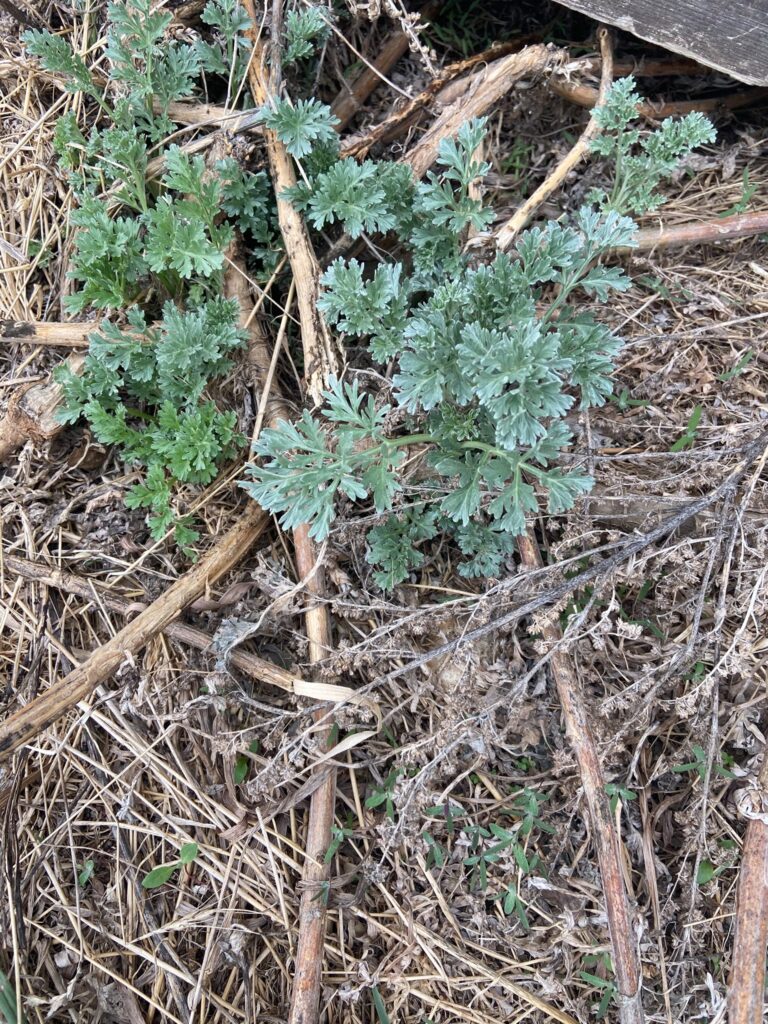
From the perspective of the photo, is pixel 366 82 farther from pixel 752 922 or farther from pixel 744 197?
pixel 752 922

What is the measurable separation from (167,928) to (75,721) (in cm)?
72

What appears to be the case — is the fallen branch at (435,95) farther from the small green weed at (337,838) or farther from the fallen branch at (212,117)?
the small green weed at (337,838)

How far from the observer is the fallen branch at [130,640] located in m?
2.16

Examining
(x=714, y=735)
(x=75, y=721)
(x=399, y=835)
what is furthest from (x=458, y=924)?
(x=75, y=721)

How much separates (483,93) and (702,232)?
995mm

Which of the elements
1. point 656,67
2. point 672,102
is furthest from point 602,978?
point 656,67

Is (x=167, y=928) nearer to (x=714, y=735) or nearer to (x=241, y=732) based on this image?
(x=241, y=732)

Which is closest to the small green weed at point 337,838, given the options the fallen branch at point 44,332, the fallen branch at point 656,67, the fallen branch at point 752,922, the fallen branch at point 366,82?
the fallen branch at point 752,922

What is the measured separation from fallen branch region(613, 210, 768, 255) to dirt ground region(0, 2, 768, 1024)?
428 mm

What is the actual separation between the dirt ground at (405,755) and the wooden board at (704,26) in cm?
111

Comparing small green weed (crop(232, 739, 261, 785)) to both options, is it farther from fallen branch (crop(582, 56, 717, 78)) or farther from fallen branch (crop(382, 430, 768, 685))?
fallen branch (crop(582, 56, 717, 78))

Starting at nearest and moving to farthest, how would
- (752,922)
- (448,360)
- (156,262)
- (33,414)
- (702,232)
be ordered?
1. (752,922)
2. (448,360)
3. (156,262)
4. (33,414)
5. (702,232)

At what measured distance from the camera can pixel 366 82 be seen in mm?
3004

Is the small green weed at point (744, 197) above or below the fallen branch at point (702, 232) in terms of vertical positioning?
above
